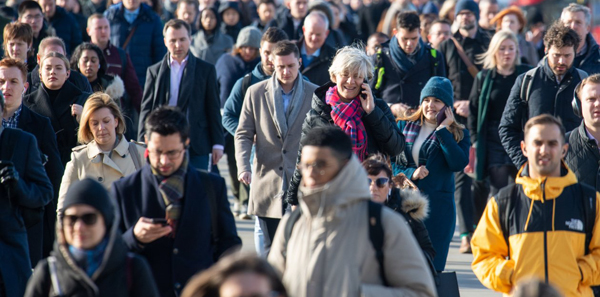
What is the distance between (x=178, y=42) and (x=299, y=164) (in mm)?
3412

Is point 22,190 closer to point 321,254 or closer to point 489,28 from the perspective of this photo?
point 321,254

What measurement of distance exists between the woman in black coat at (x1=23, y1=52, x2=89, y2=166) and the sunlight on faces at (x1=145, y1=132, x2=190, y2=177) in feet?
11.2

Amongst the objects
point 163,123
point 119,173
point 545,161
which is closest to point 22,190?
point 119,173

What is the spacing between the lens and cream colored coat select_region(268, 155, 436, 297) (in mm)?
4254

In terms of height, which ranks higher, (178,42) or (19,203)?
(178,42)

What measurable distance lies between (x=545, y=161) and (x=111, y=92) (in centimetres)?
541

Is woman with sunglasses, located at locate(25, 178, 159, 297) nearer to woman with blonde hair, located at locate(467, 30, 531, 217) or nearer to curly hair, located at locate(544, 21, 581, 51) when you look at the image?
curly hair, located at locate(544, 21, 581, 51)

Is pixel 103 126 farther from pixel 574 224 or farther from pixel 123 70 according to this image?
pixel 123 70

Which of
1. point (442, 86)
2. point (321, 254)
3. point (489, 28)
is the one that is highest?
point (489, 28)

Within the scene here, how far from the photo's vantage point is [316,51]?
10.5m

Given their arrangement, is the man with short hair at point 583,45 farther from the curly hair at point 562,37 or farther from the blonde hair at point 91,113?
the blonde hair at point 91,113

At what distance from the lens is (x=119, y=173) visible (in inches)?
272

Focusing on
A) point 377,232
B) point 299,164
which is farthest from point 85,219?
point 299,164

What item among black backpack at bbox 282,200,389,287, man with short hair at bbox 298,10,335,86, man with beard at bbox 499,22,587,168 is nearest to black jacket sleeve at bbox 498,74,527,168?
man with beard at bbox 499,22,587,168
